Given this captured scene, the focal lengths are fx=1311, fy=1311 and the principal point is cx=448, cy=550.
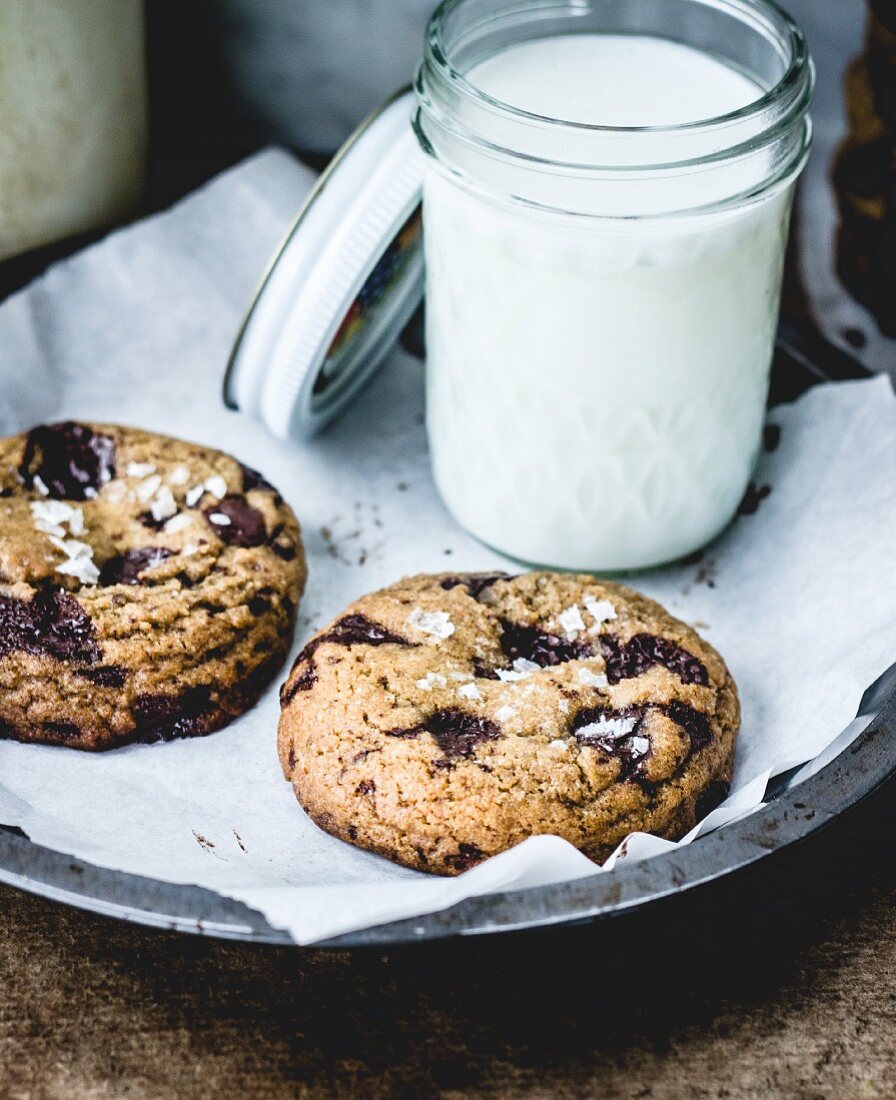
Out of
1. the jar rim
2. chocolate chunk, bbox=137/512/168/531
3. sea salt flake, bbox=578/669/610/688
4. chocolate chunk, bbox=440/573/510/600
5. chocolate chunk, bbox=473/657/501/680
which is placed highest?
the jar rim

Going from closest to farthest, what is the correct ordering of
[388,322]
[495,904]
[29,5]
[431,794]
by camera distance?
[495,904] → [431,794] → [29,5] → [388,322]

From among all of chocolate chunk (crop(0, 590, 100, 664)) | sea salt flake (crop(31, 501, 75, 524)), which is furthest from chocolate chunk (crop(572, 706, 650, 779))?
sea salt flake (crop(31, 501, 75, 524))

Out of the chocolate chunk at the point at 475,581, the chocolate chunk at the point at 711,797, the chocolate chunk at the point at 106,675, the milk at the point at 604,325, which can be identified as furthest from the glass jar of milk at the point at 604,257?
the chocolate chunk at the point at 106,675

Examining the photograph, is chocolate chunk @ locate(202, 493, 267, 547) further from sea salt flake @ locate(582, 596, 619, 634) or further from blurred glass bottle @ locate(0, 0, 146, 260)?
blurred glass bottle @ locate(0, 0, 146, 260)

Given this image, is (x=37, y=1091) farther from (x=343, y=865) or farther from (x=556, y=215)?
(x=556, y=215)

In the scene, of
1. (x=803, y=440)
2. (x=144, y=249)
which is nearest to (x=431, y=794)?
(x=803, y=440)

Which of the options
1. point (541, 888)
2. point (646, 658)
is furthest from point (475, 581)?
point (541, 888)

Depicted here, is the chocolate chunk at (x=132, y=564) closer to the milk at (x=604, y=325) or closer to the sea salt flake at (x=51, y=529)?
the sea salt flake at (x=51, y=529)
